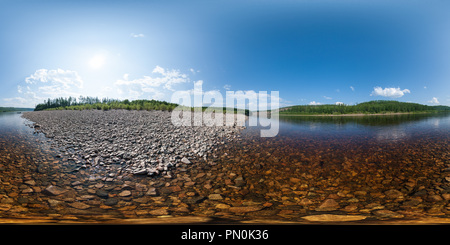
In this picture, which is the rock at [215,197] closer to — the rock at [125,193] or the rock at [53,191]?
the rock at [125,193]

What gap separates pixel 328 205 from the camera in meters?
3.24

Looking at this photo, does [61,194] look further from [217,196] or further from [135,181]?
[217,196]

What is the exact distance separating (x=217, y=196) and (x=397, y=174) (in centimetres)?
532

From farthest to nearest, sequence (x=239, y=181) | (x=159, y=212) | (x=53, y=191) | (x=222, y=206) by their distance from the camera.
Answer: (x=239, y=181) → (x=53, y=191) → (x=222, y=206) → (x=159, y=212)

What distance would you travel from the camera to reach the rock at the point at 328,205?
3119mm

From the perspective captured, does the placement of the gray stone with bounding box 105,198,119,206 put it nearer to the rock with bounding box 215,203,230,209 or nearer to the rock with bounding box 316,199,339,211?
the rock with bounding box 215,203,230,209

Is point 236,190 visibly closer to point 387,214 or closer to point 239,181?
point 239,181

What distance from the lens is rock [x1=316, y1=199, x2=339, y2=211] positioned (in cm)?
312

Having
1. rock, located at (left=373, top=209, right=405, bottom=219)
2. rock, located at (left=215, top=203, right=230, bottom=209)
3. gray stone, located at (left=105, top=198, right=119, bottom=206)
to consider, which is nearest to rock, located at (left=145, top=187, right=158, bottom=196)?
gray stone, located at (left=105, top=198, right=119, bottom=206)

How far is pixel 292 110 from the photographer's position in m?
121

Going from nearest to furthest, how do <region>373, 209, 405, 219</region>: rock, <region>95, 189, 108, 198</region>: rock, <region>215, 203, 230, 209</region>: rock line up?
1. <region>373, 209, 405, 219</region>: rock
2. <region>215, 203, 230, 209</region>: rock
3. <region>95, 189, 108, 198</region>: rock

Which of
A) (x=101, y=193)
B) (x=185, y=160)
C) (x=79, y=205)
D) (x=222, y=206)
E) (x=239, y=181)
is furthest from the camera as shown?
(x=185, y=160)

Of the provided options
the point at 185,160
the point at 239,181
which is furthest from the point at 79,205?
the point at 239,181
